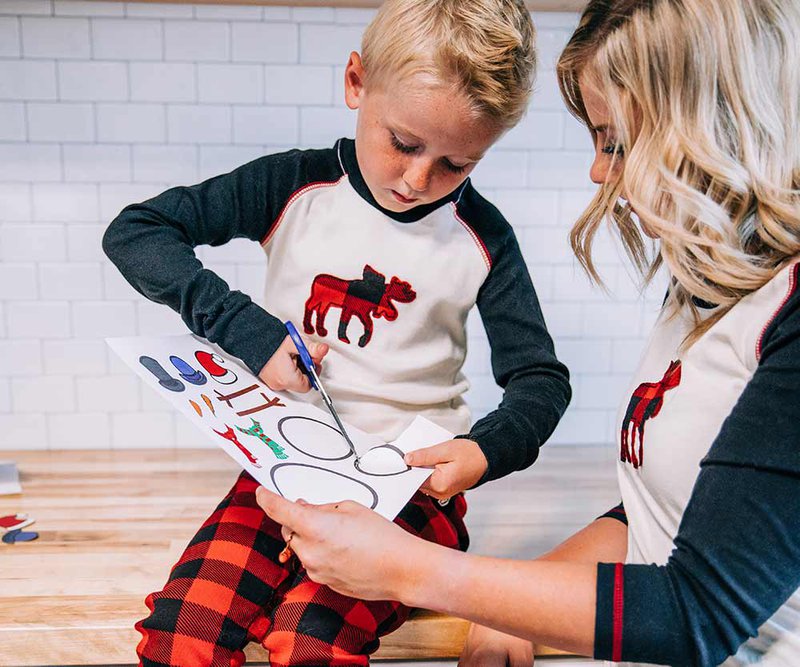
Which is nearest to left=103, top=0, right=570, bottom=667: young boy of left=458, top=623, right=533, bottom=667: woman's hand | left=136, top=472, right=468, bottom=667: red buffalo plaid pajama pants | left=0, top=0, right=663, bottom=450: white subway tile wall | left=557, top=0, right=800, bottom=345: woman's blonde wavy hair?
left=136, top=472, right=468, bottom=667: red buffalo plaid pajama pants

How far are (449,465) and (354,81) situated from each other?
0.49 metres

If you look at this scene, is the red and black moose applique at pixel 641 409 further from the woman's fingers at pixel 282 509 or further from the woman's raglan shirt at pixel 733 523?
the woman's fingers at pixel 282 509

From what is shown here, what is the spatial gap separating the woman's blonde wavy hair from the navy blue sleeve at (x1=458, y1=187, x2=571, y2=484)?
1.09 feet

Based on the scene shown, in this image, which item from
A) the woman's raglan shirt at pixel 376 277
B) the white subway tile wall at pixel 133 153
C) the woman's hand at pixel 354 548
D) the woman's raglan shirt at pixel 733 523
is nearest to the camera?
the woman's raglan shirt at pixel 733 523

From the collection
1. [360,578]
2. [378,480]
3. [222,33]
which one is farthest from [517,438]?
[222,33]

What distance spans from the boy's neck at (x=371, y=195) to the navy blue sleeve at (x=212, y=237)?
24 mm

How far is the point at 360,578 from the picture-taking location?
0.70 metres

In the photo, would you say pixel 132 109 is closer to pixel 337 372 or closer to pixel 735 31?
pixel 337 372

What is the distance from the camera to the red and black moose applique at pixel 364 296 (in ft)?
3.53

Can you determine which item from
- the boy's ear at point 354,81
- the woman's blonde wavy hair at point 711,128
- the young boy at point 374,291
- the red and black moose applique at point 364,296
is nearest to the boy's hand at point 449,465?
the young boy at point 374,291

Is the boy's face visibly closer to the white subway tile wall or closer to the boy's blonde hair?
the boy's blonde hair

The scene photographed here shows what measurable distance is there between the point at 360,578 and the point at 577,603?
19cm

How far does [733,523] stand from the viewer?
23.3 inches

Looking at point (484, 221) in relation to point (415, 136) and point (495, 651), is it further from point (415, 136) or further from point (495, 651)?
point (495, 651)
